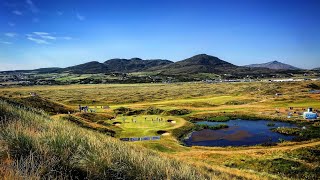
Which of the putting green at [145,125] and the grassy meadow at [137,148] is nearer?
the grassy meadow at [137,148]

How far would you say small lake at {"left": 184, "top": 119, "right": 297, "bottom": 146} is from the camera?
48.9 meters

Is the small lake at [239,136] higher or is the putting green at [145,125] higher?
the putting green at [145,125]

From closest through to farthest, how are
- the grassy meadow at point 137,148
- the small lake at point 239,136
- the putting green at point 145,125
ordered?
the grassy meadow at point 137,148
the small lake at point 239,136
the putting green at point 145,125

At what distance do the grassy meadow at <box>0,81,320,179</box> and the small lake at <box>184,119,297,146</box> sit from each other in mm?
2835

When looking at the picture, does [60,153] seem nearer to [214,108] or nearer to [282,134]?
[282,134]

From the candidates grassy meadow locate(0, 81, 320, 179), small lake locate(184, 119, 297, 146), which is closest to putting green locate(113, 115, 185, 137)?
grassy meadow locate(0, 81, 320, 179)

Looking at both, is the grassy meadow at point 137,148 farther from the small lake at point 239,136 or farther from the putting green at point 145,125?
the small lake at point 239,136

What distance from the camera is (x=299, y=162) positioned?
34.7 meters

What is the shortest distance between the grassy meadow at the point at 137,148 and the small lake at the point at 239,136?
2835 millimetres

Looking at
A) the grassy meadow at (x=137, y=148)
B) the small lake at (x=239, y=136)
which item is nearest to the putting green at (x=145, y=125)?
the grassy meadow at (x=137, y=148)

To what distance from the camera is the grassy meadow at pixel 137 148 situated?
7.29 meters

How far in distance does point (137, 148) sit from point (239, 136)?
4069 cm

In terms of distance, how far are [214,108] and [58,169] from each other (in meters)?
79.6

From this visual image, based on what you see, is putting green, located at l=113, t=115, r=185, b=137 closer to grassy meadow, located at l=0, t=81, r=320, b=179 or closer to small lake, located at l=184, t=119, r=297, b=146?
grassy meadow, located at l=0, t=81, r=320, b=179
